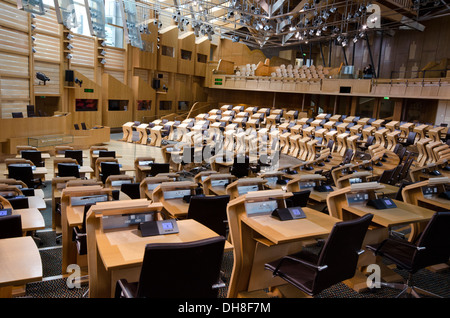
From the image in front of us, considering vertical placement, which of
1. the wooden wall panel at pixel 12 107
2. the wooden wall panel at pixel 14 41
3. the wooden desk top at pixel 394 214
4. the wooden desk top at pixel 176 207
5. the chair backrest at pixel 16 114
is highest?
the wooden wall panel at pixel 14 41

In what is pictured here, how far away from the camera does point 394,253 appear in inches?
136

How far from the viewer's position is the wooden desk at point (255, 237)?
303 centimetres

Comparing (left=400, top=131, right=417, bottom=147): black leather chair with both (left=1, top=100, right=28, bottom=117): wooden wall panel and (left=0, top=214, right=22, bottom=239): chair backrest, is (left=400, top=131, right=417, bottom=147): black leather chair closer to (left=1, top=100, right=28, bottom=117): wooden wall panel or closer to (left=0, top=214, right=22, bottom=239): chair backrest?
(left=0, top=214, right=22, bottom=239): chair backrest

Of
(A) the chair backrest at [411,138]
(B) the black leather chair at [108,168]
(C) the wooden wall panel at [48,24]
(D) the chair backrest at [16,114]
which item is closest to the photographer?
(B) the black leather chair at [108,168]

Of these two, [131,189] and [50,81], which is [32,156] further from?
[50,81]

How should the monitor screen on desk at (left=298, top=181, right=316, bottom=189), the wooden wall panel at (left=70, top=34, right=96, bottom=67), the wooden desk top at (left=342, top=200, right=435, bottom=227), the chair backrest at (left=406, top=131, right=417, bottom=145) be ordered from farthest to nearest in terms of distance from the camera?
the wooden wall panel at (left=70, top=34, right=96, bottom=67) < the chair backrest at (left=406, top=131, right=417, bottom=145) < the monitor screen on desk at (left=298, top=181, right=316, bottom=189) < the wooden desk top at (left=342, top=200, right=435, bottom=227)

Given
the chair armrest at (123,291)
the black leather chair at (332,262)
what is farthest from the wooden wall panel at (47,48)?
the black leather chair at (332,262)

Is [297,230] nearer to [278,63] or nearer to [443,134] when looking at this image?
[443,134]

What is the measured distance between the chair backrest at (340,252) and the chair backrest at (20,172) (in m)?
5.75

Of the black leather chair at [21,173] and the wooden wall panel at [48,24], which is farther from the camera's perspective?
the wooden wall panel at [48,24]

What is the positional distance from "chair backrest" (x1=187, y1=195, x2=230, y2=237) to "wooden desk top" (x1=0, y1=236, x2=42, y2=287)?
1665mm

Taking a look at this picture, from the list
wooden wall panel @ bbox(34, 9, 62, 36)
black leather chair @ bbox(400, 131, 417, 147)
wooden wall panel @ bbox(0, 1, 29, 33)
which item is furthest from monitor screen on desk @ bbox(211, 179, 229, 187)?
wooden wall panel @ bbox(34, 9, 62, 36)

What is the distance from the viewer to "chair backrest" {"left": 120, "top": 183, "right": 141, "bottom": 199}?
529 cm

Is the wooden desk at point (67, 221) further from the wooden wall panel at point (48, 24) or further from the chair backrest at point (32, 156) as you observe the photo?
the wooden wall panel at point (48, 24)
